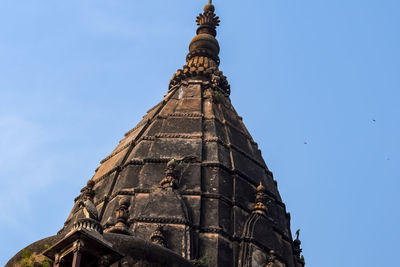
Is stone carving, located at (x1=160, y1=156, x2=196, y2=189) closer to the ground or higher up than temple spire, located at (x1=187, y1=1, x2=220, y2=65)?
closer to the ground

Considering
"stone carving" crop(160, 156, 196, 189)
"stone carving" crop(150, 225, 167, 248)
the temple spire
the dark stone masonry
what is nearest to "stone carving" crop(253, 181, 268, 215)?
the dark stone masonry

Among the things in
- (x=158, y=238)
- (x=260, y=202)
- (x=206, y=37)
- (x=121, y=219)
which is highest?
(x=206, y=37)

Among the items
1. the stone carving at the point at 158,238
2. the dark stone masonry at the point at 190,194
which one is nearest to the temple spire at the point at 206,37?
the dark stone masonry at the point at 190,194

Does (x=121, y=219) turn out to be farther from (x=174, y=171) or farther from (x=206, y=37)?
(x=206, y=37)

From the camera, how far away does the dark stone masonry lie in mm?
25469

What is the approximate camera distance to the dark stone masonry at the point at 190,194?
2547 cm

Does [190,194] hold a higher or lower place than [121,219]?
higher

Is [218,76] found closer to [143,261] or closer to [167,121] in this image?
[167,121]

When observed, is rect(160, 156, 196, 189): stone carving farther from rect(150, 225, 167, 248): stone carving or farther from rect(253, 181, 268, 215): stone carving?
rect(150, 225, 167, 248): stone carving

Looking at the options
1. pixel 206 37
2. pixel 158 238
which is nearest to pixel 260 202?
pixel 158 238

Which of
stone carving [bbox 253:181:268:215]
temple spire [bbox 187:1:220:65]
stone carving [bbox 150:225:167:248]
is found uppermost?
temple spire [bbox 187:1:220:65]

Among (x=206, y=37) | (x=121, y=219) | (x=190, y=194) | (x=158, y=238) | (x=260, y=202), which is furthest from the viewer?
(x=206, y=37)

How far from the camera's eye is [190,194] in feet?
89.9

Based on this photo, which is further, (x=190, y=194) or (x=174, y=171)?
(x=174, y=171)
